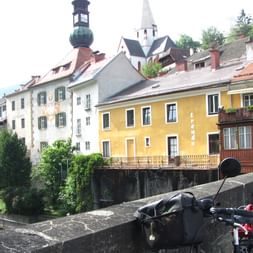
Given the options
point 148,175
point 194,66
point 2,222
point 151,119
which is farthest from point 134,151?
point 194,66

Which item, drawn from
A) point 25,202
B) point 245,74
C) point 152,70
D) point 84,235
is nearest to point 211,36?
point 152,70

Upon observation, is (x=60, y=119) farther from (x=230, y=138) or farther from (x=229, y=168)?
(x=229, y=168)

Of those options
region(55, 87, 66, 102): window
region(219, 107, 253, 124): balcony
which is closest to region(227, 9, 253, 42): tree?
region(55, 87, 66, 102): window

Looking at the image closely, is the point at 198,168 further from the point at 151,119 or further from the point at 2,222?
the point at 2,222

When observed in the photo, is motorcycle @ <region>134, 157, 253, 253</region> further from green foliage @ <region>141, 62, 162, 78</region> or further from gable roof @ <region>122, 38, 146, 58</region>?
gable roof @ <region>122, 38, 146, 58</region>

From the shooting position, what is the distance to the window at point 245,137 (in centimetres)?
2712

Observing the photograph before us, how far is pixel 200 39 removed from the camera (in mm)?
83188

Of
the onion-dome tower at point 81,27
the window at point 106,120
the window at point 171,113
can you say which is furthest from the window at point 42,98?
the window at point 171,113

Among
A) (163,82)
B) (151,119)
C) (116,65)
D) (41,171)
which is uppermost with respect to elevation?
(116,65)

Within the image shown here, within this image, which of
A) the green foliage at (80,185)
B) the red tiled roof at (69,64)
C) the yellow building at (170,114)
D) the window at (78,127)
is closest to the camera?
the yellow building at (170,114)

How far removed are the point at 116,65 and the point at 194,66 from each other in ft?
39.8

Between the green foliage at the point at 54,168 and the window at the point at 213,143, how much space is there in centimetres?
1481

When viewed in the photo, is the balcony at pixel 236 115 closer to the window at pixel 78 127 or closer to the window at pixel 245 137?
the window at pixel 245 137

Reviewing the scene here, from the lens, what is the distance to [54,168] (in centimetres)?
4081
